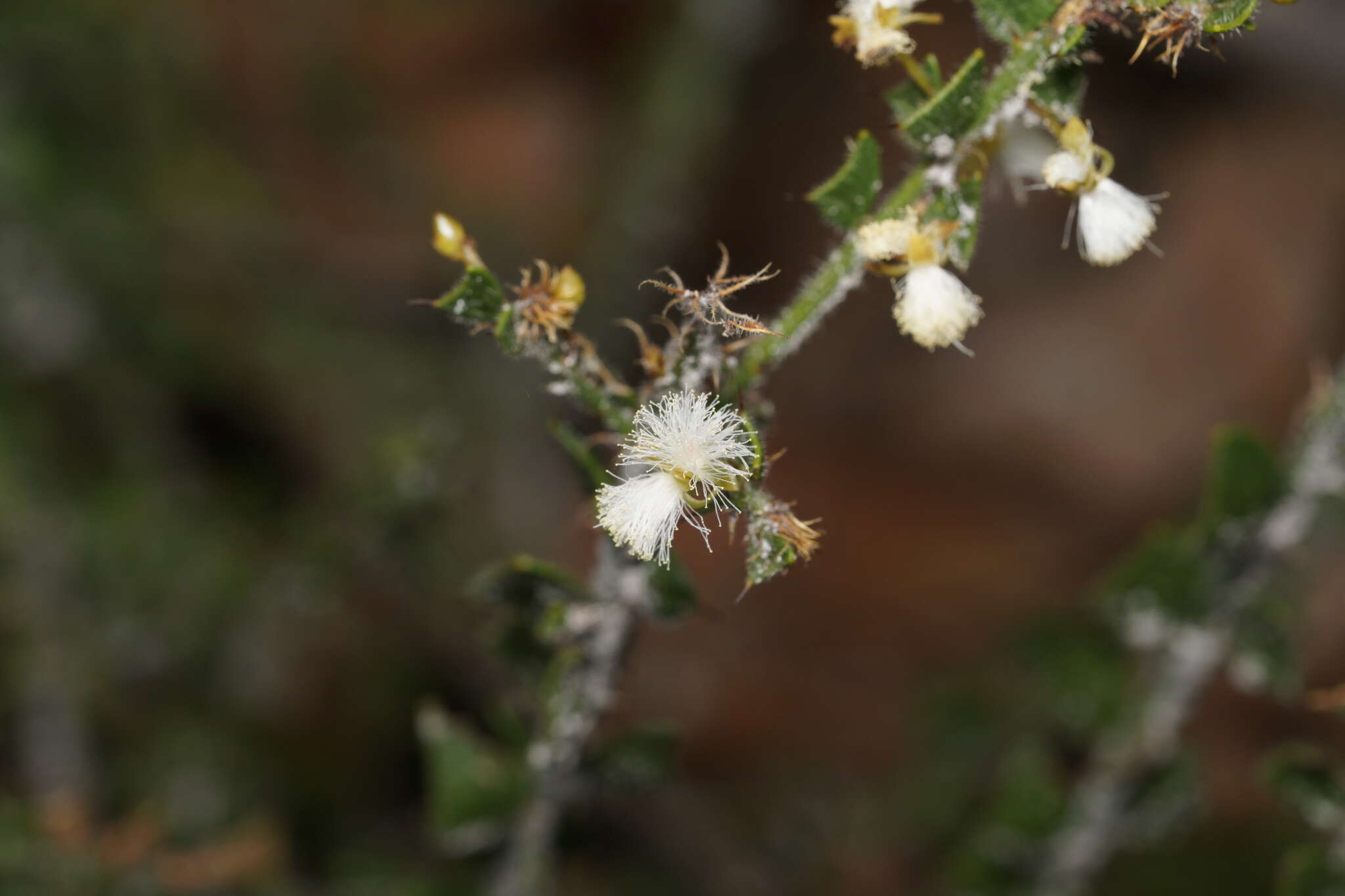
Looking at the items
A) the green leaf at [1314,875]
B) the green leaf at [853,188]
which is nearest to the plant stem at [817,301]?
the green leaf at [853,188]

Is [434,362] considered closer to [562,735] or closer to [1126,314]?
[562,735]

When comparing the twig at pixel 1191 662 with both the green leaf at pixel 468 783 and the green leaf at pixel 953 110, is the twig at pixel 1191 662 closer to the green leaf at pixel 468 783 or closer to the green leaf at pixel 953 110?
the green leaf at pixel 953 110

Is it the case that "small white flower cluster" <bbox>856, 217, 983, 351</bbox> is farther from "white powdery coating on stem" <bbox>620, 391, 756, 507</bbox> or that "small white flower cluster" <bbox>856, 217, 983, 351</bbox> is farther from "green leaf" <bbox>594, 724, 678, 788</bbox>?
"green leaf" <bbox>594, 724, 678, 788</bbox>

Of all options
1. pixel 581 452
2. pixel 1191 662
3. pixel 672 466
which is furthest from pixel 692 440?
pixel 1191 662

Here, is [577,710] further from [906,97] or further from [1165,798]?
[1165,798]

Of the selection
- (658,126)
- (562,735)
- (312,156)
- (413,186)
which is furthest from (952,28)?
(562,735)

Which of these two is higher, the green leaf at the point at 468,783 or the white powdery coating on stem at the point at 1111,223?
the white powdery coating on stem at the point at 1111,223
